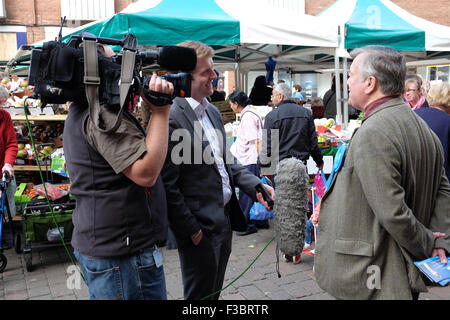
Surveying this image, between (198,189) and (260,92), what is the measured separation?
6.41 meters

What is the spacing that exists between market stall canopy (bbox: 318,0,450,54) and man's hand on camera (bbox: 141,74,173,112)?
17.7 ft

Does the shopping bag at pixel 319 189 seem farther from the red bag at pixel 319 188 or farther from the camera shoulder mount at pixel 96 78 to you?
the camera shoulder mount at pixel 96 78

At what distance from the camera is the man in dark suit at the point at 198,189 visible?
209 centimetres

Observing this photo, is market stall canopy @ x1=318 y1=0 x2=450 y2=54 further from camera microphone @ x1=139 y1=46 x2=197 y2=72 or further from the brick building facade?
the brick building facade

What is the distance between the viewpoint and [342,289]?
180cm

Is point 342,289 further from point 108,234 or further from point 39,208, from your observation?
point 39,208

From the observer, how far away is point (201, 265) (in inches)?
88.4

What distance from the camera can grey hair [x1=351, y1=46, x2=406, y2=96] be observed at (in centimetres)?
176

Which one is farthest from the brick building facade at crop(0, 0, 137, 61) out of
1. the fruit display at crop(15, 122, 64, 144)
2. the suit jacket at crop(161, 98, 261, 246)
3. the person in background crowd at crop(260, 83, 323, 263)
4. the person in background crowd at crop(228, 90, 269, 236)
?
the suit jacket at crop(161, 98, 261, 246)

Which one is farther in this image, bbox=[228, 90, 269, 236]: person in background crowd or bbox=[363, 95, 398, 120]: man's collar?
bbox=[228, 90, 269, 236]: person in background crowd

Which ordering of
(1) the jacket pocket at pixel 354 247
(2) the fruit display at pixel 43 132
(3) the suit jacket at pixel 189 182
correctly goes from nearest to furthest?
(1) the jacket pocket at pixel 354 247, (3) the suit jacket at pixel 189 182, (2) the fruit display at pixel 43 132

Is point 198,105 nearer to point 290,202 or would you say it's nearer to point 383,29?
point 290,202

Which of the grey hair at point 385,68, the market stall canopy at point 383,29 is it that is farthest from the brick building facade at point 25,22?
the grey hair at point 385,68

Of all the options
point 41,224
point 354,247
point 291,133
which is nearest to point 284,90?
point 291,133
